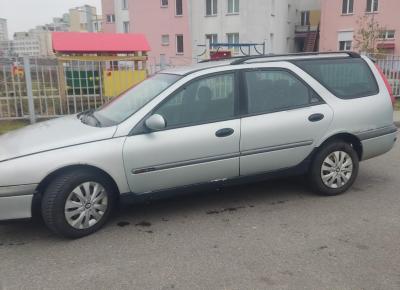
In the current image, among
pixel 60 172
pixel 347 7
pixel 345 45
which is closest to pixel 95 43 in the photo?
pixel 60 172

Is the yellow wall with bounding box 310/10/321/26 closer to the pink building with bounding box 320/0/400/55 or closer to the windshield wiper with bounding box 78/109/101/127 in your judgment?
the pink building with bounding box 320/0/400/55

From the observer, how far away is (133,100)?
4.34m

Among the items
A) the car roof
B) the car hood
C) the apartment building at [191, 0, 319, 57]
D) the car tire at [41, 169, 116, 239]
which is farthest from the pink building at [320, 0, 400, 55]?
the car tire at [41, 169, 116, 239]

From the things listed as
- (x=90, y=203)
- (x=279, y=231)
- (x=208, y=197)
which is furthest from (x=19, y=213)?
(x=279, y=231)

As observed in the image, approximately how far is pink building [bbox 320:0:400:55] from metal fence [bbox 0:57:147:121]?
74.0ft

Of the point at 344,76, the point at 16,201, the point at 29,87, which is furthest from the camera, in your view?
the point at 29,87

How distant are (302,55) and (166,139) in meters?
2.04

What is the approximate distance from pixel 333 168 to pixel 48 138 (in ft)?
10.2

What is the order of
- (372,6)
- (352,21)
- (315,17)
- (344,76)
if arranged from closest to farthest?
(344,76)
(372,6)
(352,21)
(315,17)

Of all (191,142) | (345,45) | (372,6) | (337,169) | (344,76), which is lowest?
(337,169)

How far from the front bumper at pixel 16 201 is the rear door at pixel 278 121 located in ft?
6.81

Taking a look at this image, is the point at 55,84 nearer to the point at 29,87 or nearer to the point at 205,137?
the point at 29,87

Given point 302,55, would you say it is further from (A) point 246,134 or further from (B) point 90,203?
(B) point 90,203

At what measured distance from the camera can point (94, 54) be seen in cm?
1237
